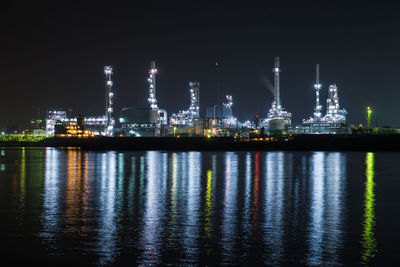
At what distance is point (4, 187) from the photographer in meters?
29.3

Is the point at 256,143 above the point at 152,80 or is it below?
below

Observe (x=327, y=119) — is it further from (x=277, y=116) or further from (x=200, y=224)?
(x=200, y=224)

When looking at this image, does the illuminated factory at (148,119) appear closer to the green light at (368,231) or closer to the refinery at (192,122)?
the refinery at (192,122)

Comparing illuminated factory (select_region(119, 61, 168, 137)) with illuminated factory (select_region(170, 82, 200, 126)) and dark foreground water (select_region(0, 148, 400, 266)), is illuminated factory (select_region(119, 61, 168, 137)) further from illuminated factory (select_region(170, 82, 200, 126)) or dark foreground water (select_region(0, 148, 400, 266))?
dark foreground water (select_region(0, 148, 400, 266))

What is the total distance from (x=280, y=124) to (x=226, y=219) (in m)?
142

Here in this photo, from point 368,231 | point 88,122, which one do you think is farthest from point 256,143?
point 368,231

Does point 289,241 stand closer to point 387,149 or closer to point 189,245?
point 189,245

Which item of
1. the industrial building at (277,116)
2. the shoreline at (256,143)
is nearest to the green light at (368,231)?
the shoreline at (256,143)

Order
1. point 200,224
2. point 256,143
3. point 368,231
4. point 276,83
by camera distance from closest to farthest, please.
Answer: point 368,231, point 200,224, point 256,143, point 276,83

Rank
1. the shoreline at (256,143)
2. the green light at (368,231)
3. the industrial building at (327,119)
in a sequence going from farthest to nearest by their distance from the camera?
1. the industrial building at (327,119)
2. the shoreline at (256,143)
3. the green light at (368,231)

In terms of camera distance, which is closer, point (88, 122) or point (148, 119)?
point (148, 119)

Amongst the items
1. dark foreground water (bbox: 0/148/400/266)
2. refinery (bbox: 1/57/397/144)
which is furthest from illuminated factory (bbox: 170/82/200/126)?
dark foreground water (bbox: 0/148/400/266)

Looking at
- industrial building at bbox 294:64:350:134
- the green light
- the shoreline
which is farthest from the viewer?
industrial building at bbox 294:64:350:134

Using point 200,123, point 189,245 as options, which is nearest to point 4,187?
point 189,245
